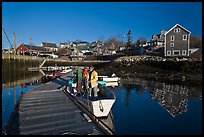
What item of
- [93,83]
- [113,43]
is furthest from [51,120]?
[113,43]

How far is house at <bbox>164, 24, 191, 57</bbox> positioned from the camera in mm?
48438

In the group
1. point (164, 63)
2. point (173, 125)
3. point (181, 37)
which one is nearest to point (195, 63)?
point (164, 63)

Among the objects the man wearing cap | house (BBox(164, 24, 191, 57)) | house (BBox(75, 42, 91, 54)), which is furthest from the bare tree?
the man wearing cap

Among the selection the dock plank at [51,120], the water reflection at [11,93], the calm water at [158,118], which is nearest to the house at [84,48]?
the water reflection at [11,93]

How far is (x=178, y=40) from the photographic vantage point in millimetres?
49031

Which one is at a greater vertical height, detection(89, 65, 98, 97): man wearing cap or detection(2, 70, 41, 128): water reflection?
detection(89, 65, 98, 97): man wearing cap

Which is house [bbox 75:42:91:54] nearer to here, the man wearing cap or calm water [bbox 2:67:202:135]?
calm water [bbox 2:67:202:135]

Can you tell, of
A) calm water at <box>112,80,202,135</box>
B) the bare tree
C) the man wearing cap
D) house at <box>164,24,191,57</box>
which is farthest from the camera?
the bare tree

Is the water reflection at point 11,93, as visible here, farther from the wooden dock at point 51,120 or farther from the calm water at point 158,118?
the calm water at point 158,118

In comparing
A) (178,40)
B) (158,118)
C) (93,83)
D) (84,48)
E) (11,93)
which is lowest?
(158,118)

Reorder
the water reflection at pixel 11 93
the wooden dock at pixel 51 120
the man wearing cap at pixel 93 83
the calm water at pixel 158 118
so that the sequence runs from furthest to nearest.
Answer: the water reflection at pixel 11 93 < the man wearing cap at pixel 93 83 < the calm water at pixel 158 118 < the wooden dock at pixel 51 120

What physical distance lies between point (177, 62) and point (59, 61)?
49742mm

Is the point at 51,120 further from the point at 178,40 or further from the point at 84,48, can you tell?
the point at 84,48

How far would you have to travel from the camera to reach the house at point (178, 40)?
48.4 meters
